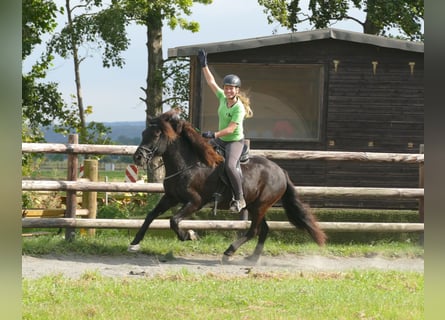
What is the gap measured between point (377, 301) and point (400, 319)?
809 mm

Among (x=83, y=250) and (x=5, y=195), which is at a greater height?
(x=5, y=195)

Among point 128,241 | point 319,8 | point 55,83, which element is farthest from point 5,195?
point 319,8

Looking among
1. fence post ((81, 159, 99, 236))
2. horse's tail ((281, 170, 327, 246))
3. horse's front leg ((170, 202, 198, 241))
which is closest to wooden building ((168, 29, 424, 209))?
fence post ((81, 159, 99, 236))

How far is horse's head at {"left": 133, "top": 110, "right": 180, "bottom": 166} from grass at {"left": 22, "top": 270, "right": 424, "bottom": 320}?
1.58 m

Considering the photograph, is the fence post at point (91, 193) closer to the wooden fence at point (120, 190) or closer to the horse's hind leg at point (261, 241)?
the wooden fence at point (120, 190)

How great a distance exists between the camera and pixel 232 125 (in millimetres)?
9164

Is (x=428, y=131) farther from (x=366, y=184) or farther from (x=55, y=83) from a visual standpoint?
(x=55, y=83)

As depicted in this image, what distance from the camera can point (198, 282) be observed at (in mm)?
7730

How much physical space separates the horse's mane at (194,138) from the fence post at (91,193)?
2.36m

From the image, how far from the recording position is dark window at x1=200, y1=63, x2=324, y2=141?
14266mm

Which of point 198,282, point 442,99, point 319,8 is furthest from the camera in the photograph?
point 319,8

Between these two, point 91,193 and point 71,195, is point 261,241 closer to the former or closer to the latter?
point 71,195

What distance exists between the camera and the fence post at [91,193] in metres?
11.5

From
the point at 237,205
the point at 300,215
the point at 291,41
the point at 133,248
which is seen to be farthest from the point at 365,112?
the point at 133,248
